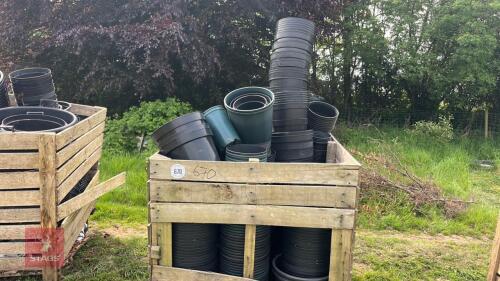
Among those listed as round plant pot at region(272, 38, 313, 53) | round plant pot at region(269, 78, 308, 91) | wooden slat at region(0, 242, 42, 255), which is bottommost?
wooden slat at region(0, 242, 42, 255)

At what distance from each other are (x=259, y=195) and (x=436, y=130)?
18.5 ft

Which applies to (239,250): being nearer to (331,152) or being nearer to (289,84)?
(331,152)

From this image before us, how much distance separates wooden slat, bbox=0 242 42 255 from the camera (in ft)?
9.03

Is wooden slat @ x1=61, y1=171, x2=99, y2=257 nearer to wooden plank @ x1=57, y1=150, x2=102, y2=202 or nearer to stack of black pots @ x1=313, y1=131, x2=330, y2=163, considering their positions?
wooden plank @ x1=57, y1=150, x2=102, y2=202

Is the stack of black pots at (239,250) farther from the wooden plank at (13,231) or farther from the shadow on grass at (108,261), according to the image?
the wooden plank at (13,231)

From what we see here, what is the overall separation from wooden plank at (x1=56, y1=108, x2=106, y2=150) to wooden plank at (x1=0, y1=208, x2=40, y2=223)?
45 cm

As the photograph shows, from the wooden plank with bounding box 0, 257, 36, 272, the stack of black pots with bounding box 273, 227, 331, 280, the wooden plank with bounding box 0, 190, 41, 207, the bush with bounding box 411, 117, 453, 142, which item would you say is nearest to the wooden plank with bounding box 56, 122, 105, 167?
the wooden plank with bounding box 0, 190, 41, 207

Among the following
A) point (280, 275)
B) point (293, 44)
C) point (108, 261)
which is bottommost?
point (108, 261)

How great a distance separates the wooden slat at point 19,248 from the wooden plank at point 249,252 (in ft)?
4.46

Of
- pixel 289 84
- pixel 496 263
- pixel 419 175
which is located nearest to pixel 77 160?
pixel 289 84

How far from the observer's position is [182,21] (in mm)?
6117

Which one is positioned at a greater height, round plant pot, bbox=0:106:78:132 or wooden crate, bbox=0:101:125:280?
round plant pot, bbox=0:106:78:132

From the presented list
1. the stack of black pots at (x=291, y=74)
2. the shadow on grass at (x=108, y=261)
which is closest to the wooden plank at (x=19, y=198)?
the shadow on grass at (x=108, y=261)

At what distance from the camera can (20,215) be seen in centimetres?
271
